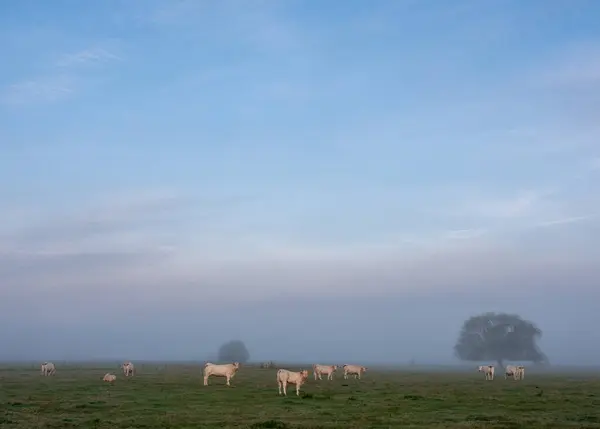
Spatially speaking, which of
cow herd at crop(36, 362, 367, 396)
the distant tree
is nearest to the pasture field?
cow herd at crop(36, 362, 367, 396)

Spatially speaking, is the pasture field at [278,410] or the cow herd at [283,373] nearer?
the pasture field at [278,410]

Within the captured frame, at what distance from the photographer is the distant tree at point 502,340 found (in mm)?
139625

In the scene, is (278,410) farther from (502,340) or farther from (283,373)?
(502,340)

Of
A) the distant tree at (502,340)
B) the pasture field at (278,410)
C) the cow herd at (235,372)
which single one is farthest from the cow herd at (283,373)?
the distant tree at (502,340)

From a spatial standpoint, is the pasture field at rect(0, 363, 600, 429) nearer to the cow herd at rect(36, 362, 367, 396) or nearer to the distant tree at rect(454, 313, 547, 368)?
the cow herd at rect(36, 362, 367, 396)

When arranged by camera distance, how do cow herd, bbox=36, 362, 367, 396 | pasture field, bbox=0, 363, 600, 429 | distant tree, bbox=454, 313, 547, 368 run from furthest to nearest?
distant tree, bbox=454, 313, 547, 368
cow herd, bbox=36, 362, 367, 396
pasture field, bbox=0, 363, 600, 429

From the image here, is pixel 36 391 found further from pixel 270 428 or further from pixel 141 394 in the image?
pixel 270 428

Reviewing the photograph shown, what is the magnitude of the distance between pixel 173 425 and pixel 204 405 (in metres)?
7.27

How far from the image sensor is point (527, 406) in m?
30.5

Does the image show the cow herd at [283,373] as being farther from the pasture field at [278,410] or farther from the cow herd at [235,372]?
the pasture field at [278,410]

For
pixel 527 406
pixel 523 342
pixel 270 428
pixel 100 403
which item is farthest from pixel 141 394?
pixel 523 342

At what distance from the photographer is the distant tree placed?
140m

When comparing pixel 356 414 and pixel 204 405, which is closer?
pixel 356 414

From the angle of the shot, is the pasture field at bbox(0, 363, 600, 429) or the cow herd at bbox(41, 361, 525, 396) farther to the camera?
the cow herd at bbox(41, 361, 525, 396)
